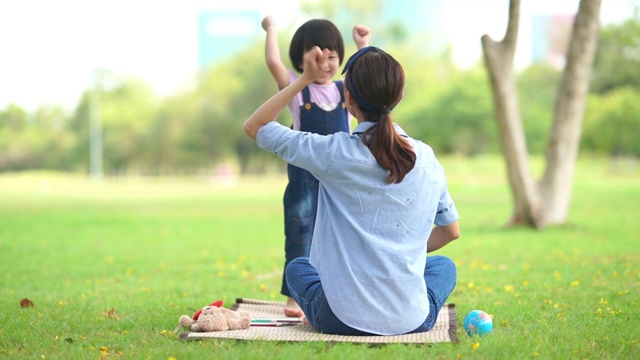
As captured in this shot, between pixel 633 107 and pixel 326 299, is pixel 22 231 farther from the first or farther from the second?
pixel 633 107

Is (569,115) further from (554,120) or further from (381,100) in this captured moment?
(381,100)

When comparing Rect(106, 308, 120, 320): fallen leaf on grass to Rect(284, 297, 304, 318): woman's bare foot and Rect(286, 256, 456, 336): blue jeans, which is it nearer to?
Rect(284, 297, 304, 318): woman's bare foot

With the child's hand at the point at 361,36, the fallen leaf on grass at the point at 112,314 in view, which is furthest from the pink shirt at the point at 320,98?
the fallen leaf on grass at the point at 112,314

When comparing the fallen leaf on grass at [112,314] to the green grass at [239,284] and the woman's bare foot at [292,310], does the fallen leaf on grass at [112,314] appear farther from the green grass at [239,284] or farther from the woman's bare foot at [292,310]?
the woman's bare foot at [292,310]

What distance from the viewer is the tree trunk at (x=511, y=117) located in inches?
510

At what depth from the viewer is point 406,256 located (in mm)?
4223

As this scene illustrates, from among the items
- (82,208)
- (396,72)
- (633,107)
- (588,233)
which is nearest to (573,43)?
(588,233)

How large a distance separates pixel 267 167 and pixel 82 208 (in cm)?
4646

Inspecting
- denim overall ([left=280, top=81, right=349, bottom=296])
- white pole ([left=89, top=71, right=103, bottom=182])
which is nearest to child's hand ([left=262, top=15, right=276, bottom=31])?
denim overall ([left=280, top=81, right=349, bottom=296])

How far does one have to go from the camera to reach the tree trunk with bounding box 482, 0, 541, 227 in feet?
42.5

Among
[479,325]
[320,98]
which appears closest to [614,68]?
[320,98]

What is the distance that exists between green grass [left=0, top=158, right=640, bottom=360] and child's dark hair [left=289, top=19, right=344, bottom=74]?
1.90 metres

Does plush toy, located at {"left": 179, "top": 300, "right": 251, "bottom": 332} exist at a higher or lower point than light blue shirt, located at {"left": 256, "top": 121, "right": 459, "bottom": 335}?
lower

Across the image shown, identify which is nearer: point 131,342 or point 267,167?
point 131,342
